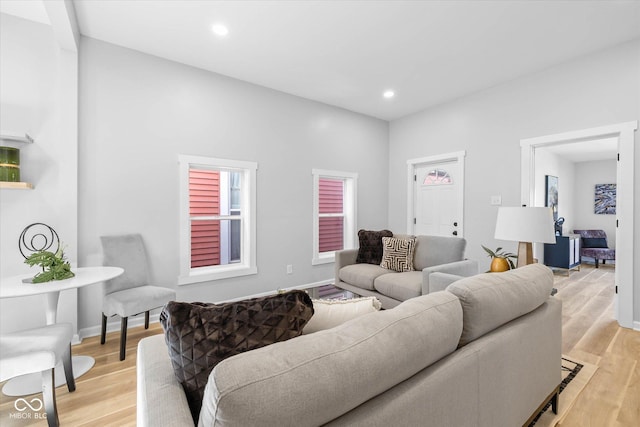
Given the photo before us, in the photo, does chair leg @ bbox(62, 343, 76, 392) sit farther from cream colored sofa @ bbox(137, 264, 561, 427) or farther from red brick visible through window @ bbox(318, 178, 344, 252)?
red brick visible through window @ bbox(318, 178, 344, 252)

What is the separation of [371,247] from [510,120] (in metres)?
2.47

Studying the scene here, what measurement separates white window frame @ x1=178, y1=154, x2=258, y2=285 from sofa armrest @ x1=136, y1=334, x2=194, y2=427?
2.38 m

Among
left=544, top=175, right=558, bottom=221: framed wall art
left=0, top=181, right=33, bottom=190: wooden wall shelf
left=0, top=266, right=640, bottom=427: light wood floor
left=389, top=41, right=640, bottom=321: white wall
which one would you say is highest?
left=389, top=41, right=640, bottom=321: white wall

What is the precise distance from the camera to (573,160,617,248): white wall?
684 centimetres

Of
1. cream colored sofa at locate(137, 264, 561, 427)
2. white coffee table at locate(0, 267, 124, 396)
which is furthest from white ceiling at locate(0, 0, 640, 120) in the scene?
cream colored sofa at locate(137, 264, 561, 427)

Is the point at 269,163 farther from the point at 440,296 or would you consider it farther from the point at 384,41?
the point at 440,296

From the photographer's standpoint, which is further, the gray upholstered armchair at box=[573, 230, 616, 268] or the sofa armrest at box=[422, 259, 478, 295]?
the gray upholstered armchair at box=[573, 230, 616, 268]

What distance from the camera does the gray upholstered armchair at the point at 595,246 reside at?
20.0 ft

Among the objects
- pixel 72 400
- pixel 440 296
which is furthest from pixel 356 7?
pixel 72 400

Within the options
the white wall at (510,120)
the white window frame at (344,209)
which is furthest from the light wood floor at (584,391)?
the white window frame at (344,209)

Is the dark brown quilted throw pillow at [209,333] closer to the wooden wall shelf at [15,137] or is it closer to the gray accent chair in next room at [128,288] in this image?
the gray accent chair in next room at [128,288]

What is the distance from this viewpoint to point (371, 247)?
384cm

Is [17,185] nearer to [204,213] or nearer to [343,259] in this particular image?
[204,213]

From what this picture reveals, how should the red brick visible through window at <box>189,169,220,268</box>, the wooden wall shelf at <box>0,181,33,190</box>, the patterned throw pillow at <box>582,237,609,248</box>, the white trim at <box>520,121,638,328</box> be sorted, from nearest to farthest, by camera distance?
the wooden wall shelf at <box>0,181,33,190</box> < the white trim at <box>520,121,638,328</box> < the red brick visible through window at <box>189,169,220,268</box> < the patterned throw pillow at <box>582,237,609,248</box>
